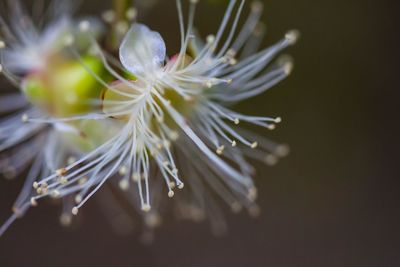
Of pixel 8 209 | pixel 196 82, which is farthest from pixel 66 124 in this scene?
pixel 8 209

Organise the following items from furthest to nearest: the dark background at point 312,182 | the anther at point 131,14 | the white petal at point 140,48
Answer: the dark background at point 312,182, the anther at point 131,14, the white petal at point 140,48

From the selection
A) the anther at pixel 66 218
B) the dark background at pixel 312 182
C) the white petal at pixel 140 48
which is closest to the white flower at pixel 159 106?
the white petal at pixel 140 48

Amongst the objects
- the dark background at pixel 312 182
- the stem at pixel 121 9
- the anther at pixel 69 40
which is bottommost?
the dark background at pixel 312 182

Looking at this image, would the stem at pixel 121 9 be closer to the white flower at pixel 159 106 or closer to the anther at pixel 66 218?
the white flower at pixel 159 106

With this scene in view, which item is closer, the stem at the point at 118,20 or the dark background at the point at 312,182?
the stem at the point at 118,20

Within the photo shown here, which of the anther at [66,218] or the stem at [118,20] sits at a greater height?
the stem at [118,20]

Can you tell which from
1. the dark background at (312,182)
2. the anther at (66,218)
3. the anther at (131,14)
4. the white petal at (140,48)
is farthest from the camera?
the dark background at (312,182)
